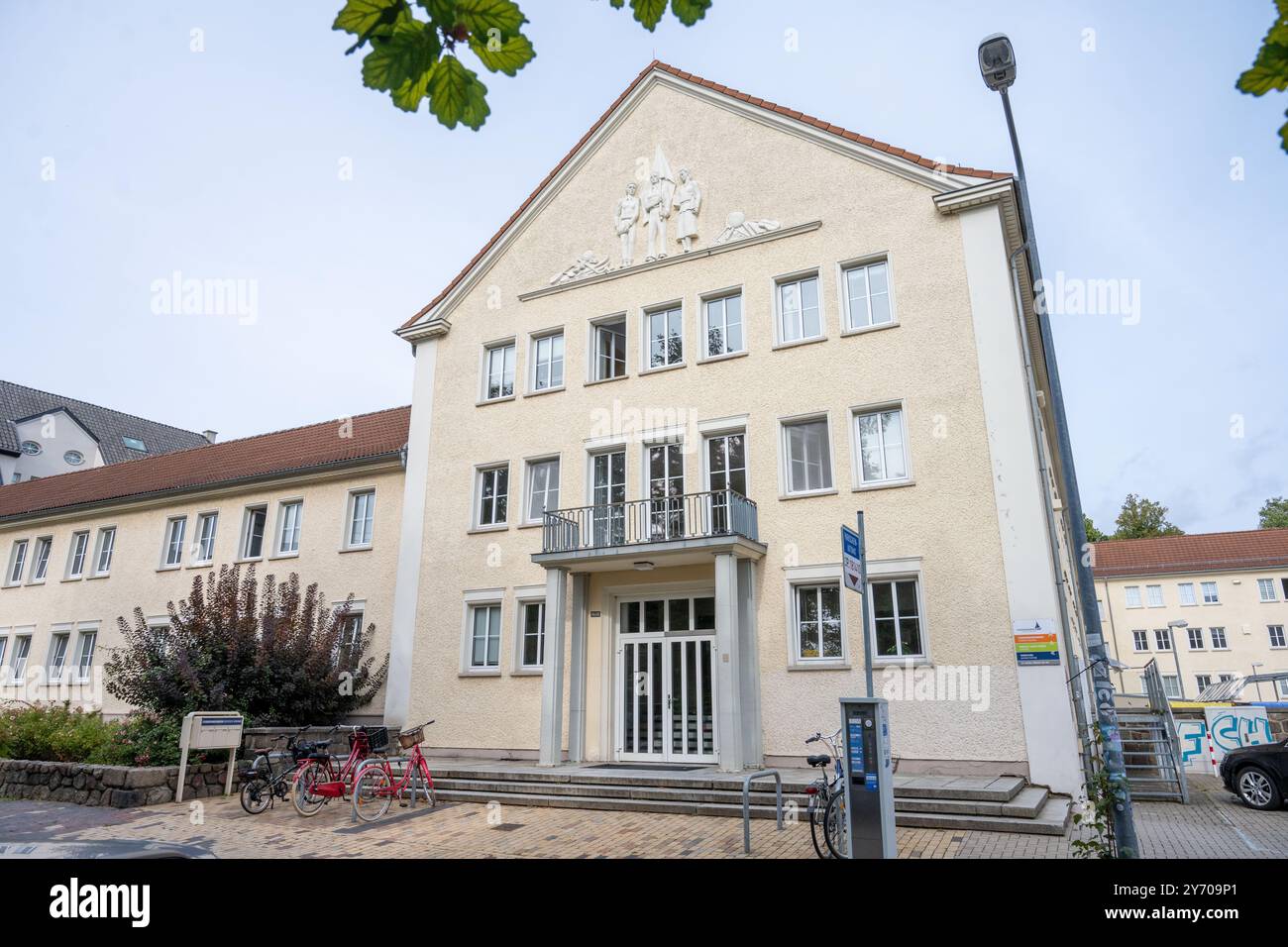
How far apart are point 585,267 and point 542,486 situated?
516cm

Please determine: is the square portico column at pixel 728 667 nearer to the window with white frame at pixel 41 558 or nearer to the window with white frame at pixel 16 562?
the window with white frame at pixel 41 558

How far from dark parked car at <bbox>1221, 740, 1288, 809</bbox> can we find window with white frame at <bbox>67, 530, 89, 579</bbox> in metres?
30.3

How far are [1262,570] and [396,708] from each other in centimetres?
5090

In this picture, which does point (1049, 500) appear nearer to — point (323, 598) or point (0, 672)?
point (323, 598)

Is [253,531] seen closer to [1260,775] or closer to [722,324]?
[722,324]

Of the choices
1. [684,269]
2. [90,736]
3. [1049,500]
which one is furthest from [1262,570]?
[90,736]

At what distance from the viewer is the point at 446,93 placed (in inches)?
93.6

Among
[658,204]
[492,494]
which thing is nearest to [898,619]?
[492,494]

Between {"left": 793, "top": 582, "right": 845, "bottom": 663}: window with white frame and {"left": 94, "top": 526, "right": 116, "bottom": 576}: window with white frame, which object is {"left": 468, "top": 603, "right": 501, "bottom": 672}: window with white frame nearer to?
{"left": 793, "top": 582, "right": 845, "bottom": 663}: window with white frame

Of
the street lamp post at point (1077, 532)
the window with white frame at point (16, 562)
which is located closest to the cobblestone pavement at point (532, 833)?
the street lamp post at point (1077, 532)

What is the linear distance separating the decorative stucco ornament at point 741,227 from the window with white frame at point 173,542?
1797 cm

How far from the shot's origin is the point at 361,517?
2128 centimetres

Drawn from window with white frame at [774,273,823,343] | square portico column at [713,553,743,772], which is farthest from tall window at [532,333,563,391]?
square portico column at [713,553,743,772]
